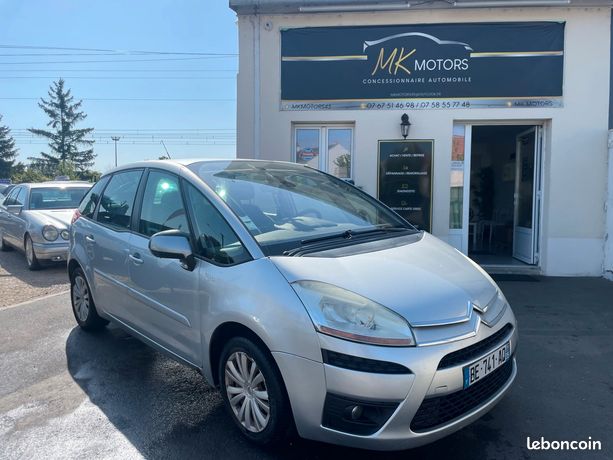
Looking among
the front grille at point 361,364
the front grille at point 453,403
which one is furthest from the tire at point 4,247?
the front grille at point 453,403

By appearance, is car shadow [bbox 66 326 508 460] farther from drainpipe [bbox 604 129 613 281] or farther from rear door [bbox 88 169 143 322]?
drainpipe [bbox 604 129 613 281]

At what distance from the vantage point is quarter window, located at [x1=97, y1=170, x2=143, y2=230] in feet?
12.9

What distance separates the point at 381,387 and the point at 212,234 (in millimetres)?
1404

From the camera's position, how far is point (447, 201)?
7922 millimetres

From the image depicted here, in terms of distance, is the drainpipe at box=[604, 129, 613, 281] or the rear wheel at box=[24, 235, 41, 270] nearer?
the drainpipe at box=[604, 129, 613, 281]

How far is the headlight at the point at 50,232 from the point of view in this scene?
25.9 ft

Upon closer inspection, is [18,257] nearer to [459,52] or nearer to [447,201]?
[447,201]

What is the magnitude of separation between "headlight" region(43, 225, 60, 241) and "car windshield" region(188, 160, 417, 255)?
5.47m

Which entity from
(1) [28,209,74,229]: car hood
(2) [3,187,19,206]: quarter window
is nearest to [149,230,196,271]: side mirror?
(1) [28,209,74,229]: car hood

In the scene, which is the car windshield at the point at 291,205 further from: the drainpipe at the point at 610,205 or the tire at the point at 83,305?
the drainpipe at the point at 610,205

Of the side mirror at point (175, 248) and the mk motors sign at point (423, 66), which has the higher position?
the mk motors sign at point (423, 66)

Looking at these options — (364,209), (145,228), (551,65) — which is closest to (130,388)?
(145,228)
